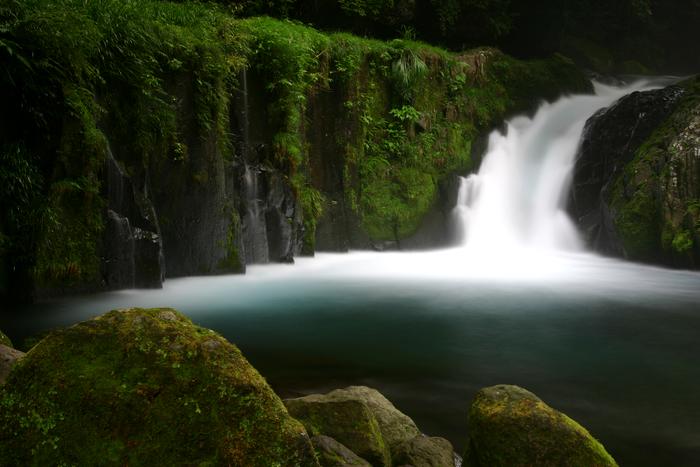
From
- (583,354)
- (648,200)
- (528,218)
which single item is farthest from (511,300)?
(528,218)

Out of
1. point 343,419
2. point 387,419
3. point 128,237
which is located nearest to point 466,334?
point 387,419

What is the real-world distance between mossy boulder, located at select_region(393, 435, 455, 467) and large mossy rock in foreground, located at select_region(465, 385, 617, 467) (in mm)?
154

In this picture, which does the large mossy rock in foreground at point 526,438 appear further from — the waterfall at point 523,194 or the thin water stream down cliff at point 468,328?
the waterfall at point 523,194

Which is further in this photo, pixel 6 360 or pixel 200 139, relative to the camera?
pixel 200 139

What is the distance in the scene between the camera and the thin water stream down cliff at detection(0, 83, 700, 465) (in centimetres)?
426

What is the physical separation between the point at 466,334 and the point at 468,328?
0.28 metres

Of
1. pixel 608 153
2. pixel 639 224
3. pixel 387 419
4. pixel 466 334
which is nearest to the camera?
pixel 387 419

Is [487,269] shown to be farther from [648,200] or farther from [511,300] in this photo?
[648,200]

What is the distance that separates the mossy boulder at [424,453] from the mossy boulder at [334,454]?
36 centimetres

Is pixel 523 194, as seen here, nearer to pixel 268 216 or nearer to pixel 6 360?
pixel 268 216

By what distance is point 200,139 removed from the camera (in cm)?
908

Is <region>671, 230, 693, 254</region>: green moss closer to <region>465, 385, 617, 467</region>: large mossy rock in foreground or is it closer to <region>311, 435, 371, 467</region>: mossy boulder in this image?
<region>465, 385, 617, 467</region>: large mossy rock in foreground

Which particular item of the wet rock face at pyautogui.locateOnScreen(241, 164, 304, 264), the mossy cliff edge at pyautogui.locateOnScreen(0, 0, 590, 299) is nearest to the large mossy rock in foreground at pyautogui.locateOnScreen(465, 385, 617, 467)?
the mossy cliff edge at pyautogui.locateOnScreen(0, 0, 590, 299)

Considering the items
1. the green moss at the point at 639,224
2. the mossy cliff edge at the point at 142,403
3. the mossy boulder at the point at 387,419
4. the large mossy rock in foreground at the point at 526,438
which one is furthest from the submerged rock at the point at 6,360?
the green moss at the point at 639,224
